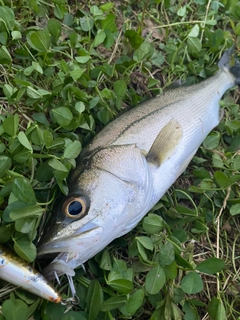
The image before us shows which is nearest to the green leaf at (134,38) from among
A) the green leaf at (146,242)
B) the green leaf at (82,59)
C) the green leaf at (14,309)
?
the green leaf at (82,59)

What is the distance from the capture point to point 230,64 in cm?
305

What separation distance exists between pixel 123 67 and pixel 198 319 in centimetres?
165

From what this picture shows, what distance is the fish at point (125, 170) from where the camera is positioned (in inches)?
71.9

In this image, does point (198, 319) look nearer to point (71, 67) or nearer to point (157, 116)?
A: point (157, 116)

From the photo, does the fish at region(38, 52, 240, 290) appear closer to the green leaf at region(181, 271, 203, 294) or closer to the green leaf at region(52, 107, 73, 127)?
the green leaf at region(52, 107, 73, 127)

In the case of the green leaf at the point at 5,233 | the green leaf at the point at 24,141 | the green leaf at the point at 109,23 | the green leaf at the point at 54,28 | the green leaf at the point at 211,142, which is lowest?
the green leaf at the point at 211,142

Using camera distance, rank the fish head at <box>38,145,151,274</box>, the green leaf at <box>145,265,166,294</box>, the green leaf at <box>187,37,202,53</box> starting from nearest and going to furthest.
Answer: the fish head at <box>38,145,151,274</box> → the green leaf at <box>145,265,166,294</box> → the green leaf at <box>187,37,202,53</box>

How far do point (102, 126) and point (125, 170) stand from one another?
1.55ft

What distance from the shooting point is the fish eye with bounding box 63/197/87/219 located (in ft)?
6.10

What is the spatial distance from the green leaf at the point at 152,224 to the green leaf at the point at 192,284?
0.98 ft

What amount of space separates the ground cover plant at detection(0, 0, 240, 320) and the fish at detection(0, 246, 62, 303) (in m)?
0.06

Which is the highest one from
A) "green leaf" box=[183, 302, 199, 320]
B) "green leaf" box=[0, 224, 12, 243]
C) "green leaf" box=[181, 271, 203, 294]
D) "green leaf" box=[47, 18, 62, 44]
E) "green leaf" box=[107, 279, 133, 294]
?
"green leaf" box=[47, 18, 62, 44]

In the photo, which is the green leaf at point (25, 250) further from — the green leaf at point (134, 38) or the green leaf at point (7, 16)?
the green leaf at point (134, 38)

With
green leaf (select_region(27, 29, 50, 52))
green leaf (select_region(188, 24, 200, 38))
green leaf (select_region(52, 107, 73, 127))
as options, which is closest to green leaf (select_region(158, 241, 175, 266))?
green leaf (select_region(52, 107, 73, 127))
